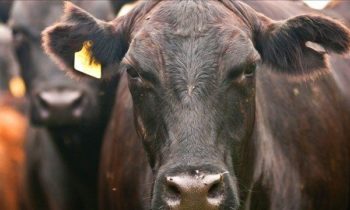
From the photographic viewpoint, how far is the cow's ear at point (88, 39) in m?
4.85

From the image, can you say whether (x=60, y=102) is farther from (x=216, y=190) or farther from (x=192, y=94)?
(x=216, y=190)

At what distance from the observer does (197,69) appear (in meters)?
4.25

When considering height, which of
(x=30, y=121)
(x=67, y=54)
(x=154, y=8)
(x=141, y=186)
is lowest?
(x=30, y=121)

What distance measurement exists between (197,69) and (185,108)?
205mm

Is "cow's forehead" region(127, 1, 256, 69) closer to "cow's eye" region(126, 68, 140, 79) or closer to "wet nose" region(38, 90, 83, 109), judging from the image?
"cow's eye" region(126, 68, 140, 79)

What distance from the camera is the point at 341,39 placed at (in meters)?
4.67

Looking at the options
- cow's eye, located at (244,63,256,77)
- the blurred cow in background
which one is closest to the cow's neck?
the blurred cow in background

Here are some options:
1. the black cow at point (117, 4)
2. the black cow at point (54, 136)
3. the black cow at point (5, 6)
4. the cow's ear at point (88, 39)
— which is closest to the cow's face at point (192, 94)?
the cow's ear at point (88, 39)

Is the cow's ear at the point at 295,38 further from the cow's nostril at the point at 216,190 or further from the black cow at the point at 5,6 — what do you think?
the black cow at the point at 5,6

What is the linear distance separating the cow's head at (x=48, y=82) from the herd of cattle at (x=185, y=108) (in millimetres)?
11

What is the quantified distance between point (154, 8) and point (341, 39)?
100 centimetres

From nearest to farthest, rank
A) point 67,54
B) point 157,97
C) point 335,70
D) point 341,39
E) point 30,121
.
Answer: point 157,97
point 341,39
point 67,54
point 335,70
point 30,121

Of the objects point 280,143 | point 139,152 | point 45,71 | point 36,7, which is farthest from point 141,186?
point 36,7

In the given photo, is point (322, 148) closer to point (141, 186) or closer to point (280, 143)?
point (280, 143)
